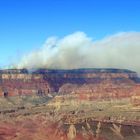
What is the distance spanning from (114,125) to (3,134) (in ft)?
112

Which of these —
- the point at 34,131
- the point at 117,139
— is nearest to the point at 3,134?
the point at 34,131

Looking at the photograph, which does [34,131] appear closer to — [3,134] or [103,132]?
[3,134]

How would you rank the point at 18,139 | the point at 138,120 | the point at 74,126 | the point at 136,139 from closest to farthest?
the point at 18,139, the point at 136,139, the point at 74,126, the point at 138,120

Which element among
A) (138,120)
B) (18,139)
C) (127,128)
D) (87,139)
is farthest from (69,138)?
(138,120)

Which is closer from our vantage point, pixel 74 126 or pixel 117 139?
pixel 117 139

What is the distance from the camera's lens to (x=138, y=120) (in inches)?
5999

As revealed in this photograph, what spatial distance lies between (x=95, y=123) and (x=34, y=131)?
21541 millimetres

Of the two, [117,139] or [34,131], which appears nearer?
[117,139]

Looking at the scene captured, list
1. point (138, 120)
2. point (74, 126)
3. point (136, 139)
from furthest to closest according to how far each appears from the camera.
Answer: point (138, 120)
point (74, 126)
point (136, 139)

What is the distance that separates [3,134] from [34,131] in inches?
371

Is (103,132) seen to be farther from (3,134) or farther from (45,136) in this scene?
(3,134)

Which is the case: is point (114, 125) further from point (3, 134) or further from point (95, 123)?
point (3, 134)

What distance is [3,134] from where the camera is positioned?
394 feet

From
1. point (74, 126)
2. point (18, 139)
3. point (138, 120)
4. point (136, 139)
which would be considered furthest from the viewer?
point (138, 120)
